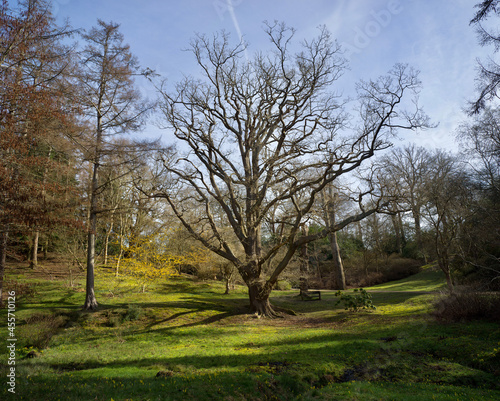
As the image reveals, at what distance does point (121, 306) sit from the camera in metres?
14.3

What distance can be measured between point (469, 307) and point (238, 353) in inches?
359

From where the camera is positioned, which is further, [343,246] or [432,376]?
[343,246]

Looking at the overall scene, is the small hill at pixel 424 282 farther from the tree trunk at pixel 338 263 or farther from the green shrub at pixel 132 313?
the green shrub at pixel 132 313

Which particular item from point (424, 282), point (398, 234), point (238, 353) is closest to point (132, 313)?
point (238, 353)

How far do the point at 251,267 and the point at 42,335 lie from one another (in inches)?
350

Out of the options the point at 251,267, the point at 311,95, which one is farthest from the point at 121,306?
the point at 311,95

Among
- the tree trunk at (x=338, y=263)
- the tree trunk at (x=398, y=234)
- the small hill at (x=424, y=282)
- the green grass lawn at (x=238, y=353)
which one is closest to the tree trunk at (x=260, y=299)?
the green grass lawn at (x=238, y=353)

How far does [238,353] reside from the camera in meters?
9.59

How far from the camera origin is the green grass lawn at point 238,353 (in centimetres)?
651

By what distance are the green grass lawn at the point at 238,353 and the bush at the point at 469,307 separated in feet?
1.82

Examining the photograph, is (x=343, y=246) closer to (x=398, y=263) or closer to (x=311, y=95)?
(x=398, y=263)

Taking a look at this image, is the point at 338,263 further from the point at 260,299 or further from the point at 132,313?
the point at 132,313

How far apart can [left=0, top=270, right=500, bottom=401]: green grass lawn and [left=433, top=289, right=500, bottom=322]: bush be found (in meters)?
0.55

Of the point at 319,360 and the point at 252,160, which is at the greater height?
the point at 252,160
